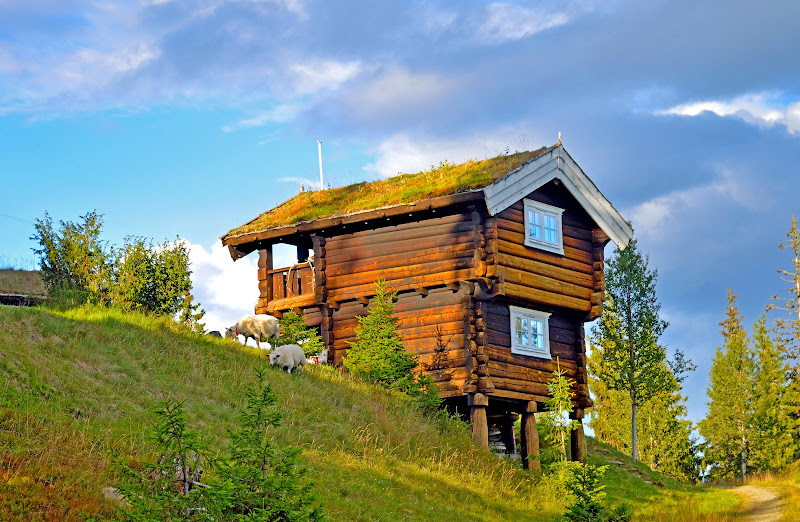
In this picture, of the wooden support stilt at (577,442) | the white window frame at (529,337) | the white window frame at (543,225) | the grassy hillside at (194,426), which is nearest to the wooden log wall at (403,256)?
the white window frame at (543,225)

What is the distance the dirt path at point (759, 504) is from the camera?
27.2 metres

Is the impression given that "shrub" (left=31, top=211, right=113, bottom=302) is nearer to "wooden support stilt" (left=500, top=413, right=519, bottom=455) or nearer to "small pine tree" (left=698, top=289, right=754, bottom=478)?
"wooden support stilt" (left=500, top=413, right=519, bottom=455)

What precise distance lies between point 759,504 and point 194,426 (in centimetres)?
1822

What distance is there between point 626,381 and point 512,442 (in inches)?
316

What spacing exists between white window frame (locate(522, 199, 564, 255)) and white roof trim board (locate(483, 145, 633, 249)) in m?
0.75

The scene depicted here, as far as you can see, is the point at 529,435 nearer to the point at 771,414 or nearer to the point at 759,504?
the point at 759,504

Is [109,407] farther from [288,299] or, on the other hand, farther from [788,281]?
[788,281]

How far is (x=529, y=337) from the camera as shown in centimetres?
3042

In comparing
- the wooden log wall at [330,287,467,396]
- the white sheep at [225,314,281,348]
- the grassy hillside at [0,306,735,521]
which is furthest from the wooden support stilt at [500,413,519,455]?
the white sheep at [225,314,281,348]

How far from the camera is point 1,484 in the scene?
14.1 metres

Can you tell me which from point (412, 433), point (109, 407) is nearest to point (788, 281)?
point (412, 433)

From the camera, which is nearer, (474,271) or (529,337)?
(474,271)

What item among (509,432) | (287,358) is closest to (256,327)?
(287,358)

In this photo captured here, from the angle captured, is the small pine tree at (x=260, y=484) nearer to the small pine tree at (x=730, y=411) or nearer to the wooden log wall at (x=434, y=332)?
the wooden log wall at (x=434, y=332)
